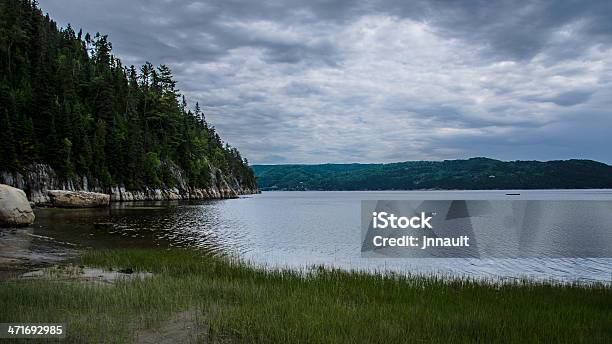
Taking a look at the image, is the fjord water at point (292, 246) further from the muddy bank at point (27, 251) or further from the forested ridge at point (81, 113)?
the forested ridge at point (81, 113)

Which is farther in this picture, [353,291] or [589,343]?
[353,291]

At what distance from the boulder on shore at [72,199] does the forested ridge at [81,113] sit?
562 cm

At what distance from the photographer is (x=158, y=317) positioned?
9945 mm

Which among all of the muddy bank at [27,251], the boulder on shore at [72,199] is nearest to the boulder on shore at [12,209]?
the muddy bank at [27,251]

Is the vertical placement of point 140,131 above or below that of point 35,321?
above

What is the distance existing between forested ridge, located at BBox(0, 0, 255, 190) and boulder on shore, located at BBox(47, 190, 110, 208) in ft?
18.4

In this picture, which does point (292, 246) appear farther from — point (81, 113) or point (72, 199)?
point (81, 113)

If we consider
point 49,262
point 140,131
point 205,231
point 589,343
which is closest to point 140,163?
point 140,131

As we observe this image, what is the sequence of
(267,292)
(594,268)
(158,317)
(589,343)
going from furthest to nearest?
(594,268) → (267,292) → (158,317) → (589,343)

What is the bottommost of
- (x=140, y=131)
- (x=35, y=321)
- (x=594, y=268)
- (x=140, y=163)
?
(x=594, y=268)

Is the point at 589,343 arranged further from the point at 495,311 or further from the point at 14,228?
the point at 14,228

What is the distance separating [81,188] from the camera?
2862 inches

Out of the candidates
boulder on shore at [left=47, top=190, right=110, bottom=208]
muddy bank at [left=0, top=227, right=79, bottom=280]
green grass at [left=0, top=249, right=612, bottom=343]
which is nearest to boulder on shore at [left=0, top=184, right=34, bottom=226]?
muddy bank at [left=0, top=227, right=79, bottom=280]

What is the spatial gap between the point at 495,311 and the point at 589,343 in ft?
9.30
